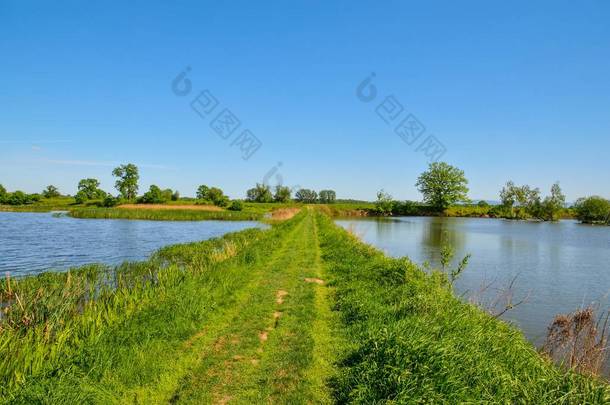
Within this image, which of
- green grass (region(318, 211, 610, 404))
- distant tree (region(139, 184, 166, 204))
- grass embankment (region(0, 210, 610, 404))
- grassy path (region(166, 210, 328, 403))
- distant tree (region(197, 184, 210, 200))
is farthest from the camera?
distant tree (region(197, 184, 210, 200))

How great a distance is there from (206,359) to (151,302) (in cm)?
354

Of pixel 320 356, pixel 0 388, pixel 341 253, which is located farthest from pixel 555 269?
pixel 0 388

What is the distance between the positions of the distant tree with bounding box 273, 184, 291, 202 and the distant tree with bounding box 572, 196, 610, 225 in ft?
285

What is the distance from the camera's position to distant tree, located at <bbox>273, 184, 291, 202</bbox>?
5271 inches

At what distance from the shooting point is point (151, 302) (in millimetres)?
9617

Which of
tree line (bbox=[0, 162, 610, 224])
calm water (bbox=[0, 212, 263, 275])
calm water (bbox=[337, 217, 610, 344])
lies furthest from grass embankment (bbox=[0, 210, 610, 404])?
tree line (bbox=[0, 162, 610, 224])

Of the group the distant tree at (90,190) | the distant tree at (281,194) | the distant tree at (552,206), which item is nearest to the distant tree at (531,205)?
the distant tree at (552,206)

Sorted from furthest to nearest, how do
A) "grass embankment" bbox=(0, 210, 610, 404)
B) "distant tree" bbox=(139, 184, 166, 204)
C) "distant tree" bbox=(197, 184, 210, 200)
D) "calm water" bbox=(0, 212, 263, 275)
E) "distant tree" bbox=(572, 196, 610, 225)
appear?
1. "distant tree" bbox=(197, 184, 210, 200)
2. "distant tree" bbox=(139, 184, 166, 204)
3. "distant tree" bbox=(572, 196, 610, 225)
4. "calm water" bbox=(0, 212, 263, 275)
5. "grass embankment" bbox=(0, 210, 610, 404)

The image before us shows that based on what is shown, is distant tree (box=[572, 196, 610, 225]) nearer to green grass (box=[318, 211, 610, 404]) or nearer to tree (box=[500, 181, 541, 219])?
tree (box=[500, 181, 541, 219])

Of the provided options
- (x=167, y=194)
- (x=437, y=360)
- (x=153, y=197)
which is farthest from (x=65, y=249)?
(x=167, y=194)

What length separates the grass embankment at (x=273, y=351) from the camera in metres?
5.16

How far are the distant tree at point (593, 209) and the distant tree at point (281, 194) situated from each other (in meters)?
87.0

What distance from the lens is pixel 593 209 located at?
291 feet

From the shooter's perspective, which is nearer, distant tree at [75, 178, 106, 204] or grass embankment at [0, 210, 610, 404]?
grass embankment at [0, 210, 610, 404]
